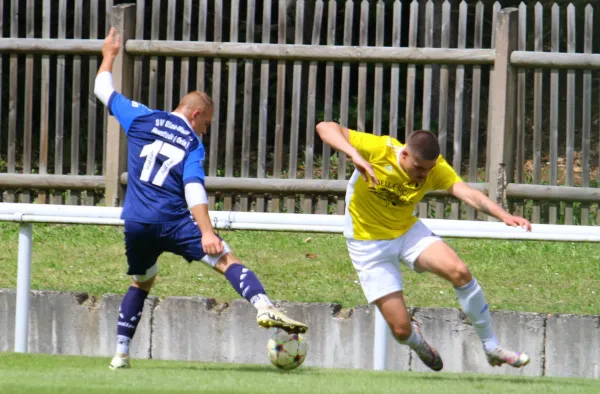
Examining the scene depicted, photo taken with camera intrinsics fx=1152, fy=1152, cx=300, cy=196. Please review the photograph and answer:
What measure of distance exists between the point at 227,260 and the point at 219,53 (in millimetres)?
3933

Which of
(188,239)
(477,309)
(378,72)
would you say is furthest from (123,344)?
(378,72)

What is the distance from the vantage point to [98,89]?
22.4ft

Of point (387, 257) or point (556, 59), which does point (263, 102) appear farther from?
point (387, 257)

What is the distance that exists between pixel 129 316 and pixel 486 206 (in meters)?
2.16

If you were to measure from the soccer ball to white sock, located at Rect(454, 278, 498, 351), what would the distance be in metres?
0.96

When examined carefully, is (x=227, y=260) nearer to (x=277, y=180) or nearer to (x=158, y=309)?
(x=158, y=309)

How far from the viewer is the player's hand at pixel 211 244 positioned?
245 inches

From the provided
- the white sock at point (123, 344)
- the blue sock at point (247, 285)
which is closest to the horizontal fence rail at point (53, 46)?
the white sock at point (123, 344)

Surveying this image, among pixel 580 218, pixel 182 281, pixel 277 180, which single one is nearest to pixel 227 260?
pixel 182 281

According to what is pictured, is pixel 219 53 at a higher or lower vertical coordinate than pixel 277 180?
higher

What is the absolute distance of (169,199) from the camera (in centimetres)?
648

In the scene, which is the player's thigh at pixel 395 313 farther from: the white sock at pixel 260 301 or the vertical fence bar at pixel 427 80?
the vertical fence bar at pixel 427 80

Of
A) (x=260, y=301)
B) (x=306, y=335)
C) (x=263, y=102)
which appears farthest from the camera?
(x=263, y=102)

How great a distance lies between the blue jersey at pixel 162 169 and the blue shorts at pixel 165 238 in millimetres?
38
